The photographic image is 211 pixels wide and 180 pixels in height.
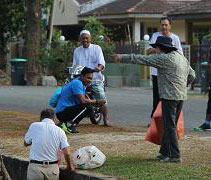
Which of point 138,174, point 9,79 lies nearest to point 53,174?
point 138,174

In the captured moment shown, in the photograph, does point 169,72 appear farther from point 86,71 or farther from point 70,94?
point 70,94

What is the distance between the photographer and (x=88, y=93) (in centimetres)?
1344

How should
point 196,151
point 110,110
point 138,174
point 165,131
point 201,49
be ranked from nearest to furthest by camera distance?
point 138,174, point 165,131, point 196,151, point 110,110, point 201,49

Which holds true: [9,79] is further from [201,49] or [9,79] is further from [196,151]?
[196,151]

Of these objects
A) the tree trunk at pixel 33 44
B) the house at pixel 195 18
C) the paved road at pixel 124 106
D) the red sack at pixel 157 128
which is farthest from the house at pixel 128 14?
the red sack at pixel 157 128

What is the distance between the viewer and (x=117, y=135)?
12.3 m

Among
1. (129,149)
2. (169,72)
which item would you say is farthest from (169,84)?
(129,149)

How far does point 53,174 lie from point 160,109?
67.4 inches

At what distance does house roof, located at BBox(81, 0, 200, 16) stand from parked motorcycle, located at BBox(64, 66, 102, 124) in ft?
74.9

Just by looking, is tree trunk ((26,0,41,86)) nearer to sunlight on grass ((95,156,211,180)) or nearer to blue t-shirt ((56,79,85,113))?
blue t-shirt ((56,79,85,113))

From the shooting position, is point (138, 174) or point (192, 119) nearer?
point (138, 174)

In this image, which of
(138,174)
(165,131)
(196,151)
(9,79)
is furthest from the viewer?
(9,79)

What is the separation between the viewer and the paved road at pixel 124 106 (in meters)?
15.5

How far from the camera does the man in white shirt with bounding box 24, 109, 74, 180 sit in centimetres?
907
